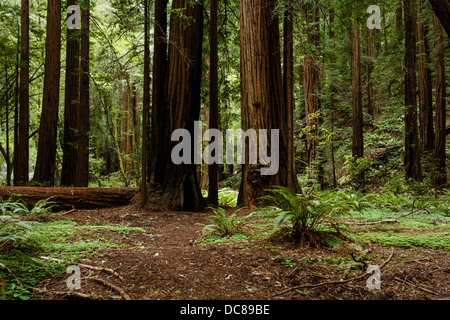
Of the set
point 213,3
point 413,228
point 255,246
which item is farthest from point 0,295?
point 213,3

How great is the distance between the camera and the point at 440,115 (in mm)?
11953

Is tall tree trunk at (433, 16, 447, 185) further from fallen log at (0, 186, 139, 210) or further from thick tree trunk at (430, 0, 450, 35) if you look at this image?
fallen log at (0, 186, 139, 210)

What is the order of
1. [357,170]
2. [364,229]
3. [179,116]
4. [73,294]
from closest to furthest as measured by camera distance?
[73,294] < [364,229] < [179,116] < [357,170]

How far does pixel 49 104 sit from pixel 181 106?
182 inches

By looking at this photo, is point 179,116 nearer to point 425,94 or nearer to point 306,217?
point 306,217

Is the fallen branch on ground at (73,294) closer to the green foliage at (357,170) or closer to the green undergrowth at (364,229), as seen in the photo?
the green undergrowth at (364,229)

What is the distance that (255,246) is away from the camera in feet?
11.6

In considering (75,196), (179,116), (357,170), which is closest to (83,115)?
(75,196)

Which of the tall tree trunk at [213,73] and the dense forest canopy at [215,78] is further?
the tall tree trunk at [213,73]

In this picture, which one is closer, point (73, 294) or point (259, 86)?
point (73, 294)

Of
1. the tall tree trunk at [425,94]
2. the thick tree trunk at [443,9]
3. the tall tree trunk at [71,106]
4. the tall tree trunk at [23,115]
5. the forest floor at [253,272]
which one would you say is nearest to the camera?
the forest floor at [253,272]

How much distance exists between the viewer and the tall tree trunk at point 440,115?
38.1ft

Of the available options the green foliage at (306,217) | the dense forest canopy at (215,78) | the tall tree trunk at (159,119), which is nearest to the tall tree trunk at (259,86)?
the dense forest canopy at (215,78)
